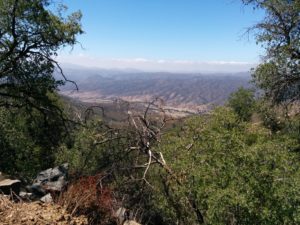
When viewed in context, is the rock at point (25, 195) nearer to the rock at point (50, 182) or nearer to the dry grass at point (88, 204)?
the rock at point (50, 182)

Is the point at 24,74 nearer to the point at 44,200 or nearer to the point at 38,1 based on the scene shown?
the point at 38,1

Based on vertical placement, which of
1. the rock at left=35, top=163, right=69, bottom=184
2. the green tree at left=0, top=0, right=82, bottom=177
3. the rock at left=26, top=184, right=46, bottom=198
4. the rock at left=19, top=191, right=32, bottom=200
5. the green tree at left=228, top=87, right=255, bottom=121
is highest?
the green tree at left=0, top=0, right=82, bottom=177

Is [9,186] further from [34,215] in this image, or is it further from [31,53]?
[31,53]

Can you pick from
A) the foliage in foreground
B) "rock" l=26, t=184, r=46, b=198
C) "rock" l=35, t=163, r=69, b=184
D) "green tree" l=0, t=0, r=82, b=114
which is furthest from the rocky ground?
"green tree" l=0, t=0, r=82, b=114

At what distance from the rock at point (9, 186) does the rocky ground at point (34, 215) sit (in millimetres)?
2820

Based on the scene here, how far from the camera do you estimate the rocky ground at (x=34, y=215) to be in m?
12.7

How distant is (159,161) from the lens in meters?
22.9

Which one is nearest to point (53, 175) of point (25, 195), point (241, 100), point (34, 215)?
point (25, 195)

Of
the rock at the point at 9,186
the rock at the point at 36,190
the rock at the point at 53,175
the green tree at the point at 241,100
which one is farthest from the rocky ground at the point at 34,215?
the green tree at the point at 241,100

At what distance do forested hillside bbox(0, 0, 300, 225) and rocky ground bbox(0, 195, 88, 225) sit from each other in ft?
0.12

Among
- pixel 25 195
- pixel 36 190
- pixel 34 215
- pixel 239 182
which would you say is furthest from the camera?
pixel 36 190

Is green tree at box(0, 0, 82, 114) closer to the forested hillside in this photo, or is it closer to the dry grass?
the forested hillside

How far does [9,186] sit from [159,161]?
9015mm

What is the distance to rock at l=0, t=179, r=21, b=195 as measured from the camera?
16.9 metres
